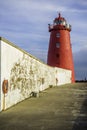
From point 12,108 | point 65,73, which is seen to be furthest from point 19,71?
point 65,73

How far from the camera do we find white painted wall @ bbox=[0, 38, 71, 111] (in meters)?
12.8

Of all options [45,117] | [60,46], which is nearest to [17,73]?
[45,117]

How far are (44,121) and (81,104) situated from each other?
4301 mm

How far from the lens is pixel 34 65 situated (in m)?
20.3

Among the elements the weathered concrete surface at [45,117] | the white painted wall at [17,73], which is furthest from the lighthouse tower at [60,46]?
the weathered concrete surface at [45,117]

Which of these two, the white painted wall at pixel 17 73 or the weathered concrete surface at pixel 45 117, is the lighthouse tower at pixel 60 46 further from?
the weathered concrete surface at pixel 45 117

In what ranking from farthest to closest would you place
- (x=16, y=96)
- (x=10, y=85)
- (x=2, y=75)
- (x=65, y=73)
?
(x=65, y=73) < (x=16, y=96) < (x=10, y=85) < (x=2, y=75)

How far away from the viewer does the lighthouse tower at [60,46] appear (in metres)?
41.3

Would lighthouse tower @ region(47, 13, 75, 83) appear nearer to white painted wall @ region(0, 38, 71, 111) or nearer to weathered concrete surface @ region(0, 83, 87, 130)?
white painted wall @ region(0, 38, 71, 111)

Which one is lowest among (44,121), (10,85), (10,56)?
(44,121)

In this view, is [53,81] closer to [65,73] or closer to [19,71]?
[65,73]

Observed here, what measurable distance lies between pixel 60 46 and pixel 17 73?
2681 cm

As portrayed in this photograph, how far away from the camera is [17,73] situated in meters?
15.2

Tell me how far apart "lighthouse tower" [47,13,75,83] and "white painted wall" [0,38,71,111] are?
18123 millimetres
